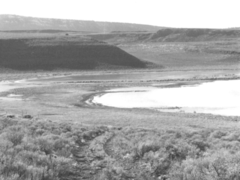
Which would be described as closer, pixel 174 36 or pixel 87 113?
pixel 87 113

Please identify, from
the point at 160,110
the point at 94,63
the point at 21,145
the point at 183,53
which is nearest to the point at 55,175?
the point at 21,145

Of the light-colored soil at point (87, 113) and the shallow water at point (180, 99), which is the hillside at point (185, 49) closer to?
the light-colored soil at point (87, 113)

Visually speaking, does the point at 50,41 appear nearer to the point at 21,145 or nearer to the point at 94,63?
the point at 94,63

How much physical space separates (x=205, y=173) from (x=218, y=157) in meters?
1.12

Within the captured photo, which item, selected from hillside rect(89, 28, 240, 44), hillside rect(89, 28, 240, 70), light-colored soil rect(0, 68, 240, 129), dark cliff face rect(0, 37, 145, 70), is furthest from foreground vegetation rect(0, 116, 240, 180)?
hillside rect(89, 28, 240, 44)

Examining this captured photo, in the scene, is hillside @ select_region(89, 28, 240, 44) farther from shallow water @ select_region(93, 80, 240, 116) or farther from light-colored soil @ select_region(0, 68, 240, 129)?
shallow water @ select_region(93, 80, 240, 116)

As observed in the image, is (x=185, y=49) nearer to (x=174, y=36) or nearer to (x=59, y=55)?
(x=59, y=55)

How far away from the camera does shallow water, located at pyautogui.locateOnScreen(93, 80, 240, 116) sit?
29.6 metres

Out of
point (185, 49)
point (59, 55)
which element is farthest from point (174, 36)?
point (59, 55)

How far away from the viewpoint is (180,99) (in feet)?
115

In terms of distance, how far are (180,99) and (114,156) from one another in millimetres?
24452

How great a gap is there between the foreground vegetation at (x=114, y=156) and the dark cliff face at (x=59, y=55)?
225 ft

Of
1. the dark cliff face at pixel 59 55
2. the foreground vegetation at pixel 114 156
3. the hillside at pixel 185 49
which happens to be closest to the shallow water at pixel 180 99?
the foreground vegetation at pixel 114 156

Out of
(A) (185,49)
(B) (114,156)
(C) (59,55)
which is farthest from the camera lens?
(A) (185,49)
